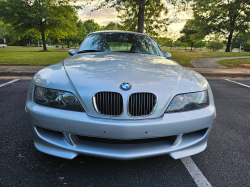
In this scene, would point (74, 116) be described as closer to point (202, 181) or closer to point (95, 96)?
point (95, 96)

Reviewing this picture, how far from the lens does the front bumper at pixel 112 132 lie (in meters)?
1.58

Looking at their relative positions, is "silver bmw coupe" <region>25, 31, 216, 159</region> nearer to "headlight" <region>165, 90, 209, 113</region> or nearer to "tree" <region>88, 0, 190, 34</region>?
"headlight" <region>165, 90, 209, 113</region>

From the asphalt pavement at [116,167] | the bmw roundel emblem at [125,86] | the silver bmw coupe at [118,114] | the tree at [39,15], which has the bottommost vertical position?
the asphalt pavement at [116,167]

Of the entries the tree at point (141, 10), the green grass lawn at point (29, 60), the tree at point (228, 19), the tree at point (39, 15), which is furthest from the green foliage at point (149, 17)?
the tree at point (228, 19)

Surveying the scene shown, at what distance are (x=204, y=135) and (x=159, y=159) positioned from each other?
549 mm

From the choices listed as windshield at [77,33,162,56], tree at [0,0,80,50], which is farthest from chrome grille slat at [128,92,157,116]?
tree at [0,0,80,50]

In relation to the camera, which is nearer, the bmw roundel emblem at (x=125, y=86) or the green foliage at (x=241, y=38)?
the bmw roundel emblem at (x=125, y=86)

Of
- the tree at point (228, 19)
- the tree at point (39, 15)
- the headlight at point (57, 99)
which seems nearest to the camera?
the headlight at point (57, 99)

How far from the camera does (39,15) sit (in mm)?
23625

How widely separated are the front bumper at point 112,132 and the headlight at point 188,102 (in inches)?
2.1

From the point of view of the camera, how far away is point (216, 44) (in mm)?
82438

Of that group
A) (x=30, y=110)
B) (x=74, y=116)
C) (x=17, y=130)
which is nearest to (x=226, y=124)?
(x=74, y=116)

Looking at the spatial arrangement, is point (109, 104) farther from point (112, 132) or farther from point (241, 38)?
point (241, 38)

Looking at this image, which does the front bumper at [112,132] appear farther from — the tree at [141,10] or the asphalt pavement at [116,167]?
the tree at [141,10]
